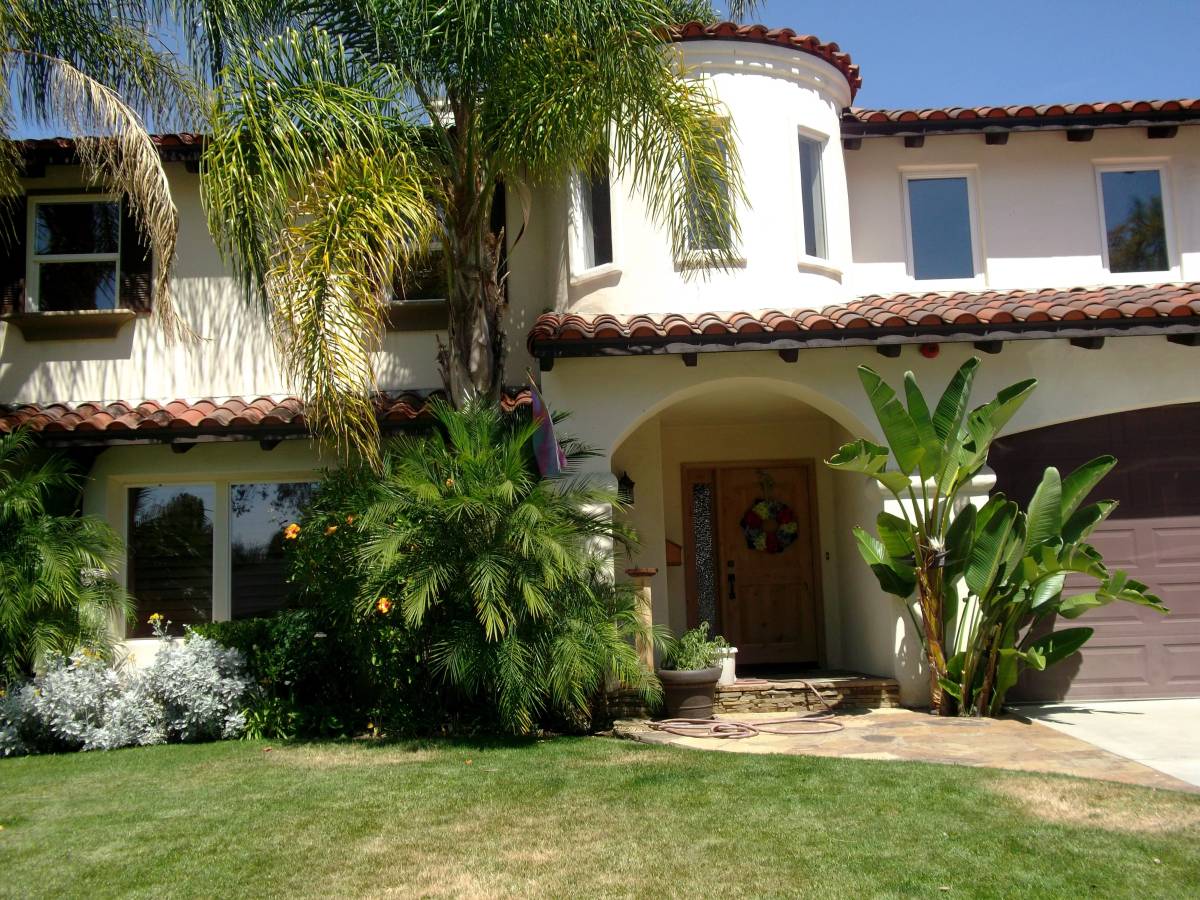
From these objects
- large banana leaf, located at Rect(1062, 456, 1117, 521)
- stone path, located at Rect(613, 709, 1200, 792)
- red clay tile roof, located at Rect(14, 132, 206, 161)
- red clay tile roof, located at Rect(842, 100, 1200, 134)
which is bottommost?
stone path, located at Rect(613, 709, 1200, 792)

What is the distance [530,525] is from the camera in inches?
348

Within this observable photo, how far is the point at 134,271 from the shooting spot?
12.4 metres

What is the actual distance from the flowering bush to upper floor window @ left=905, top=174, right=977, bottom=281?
9362mm

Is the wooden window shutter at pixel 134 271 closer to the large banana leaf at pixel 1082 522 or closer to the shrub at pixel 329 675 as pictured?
the shrub at pixel 329 675

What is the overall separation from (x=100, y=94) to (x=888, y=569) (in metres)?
8.73

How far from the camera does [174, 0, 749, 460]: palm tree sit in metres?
8.34

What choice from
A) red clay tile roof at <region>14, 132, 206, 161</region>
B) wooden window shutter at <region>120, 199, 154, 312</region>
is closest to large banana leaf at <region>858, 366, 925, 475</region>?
red clay tile roof at <region>14, 132, 206, 161</region>

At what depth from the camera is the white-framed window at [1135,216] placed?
13.3 metres

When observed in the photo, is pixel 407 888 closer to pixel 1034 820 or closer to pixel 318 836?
pixel 318 836

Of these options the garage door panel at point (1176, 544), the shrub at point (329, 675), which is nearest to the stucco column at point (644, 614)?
the shrub at point (329, 675)

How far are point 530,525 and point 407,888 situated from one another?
3637mm

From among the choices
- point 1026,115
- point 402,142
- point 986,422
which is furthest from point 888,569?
point 1026,115

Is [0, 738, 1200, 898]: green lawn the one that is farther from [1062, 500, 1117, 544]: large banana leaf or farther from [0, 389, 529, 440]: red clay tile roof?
[0, 389, 529, 440]: red clay tile roof

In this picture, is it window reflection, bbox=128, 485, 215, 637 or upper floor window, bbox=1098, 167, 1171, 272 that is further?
upper floor window, bbox=1098, 167, 1171, 272
